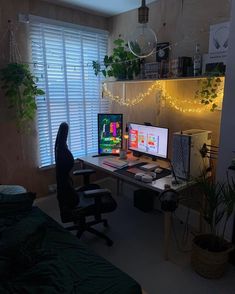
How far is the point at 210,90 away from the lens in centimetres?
226

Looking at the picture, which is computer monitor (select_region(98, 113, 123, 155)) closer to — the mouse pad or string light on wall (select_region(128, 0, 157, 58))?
the mouse pad

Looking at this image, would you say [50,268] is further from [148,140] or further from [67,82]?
[67,82]

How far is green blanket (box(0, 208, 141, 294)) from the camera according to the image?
44.3 inches

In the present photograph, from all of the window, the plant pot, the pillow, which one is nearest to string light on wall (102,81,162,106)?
the window

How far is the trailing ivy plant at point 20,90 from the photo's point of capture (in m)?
2.45

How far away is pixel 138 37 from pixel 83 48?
1617mm

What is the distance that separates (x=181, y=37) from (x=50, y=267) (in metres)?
2.44

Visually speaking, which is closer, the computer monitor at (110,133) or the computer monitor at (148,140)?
the computer monitor at (148,140)

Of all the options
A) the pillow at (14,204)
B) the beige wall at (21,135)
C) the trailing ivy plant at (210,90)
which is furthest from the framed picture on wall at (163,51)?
the pillow at (14,204)

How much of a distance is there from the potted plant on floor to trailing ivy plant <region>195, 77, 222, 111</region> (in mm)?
775

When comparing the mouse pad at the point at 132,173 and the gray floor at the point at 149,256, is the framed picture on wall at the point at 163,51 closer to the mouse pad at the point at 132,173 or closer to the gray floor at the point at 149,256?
the mouse pad at the point at 132,173

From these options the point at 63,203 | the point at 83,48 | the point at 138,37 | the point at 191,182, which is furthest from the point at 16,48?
the point at 191,182

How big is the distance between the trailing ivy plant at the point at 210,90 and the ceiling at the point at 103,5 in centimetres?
125

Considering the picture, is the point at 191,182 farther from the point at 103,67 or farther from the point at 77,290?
the point at 103,67
